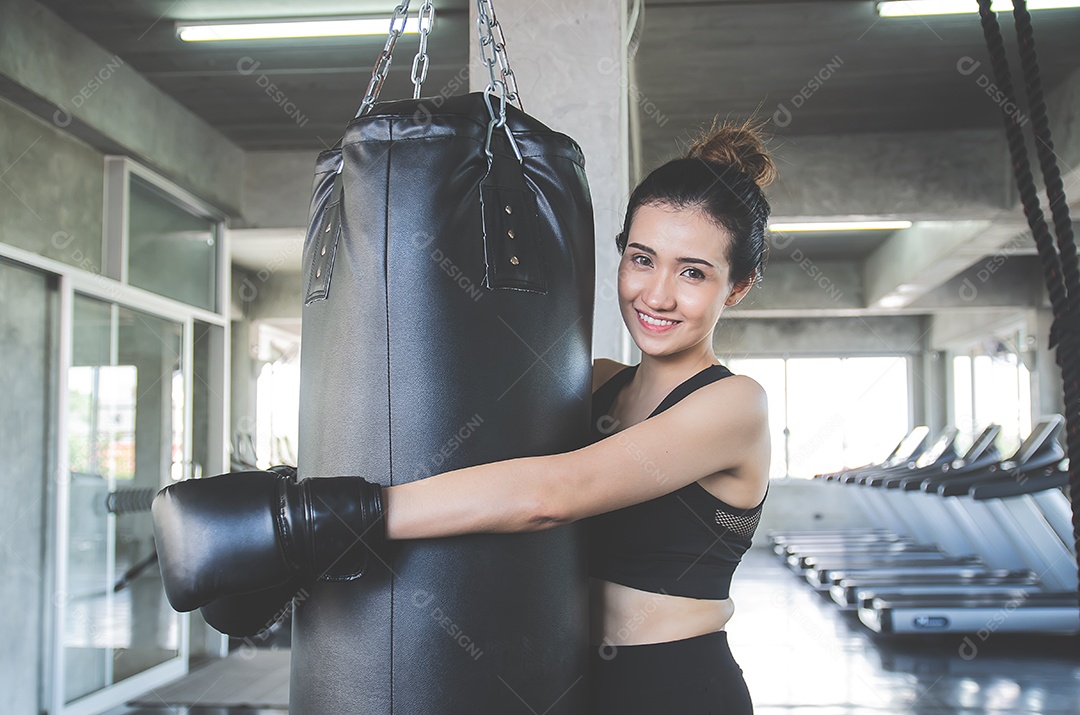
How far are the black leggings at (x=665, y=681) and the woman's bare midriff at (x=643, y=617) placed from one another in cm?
1

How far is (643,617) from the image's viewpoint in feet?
4.66

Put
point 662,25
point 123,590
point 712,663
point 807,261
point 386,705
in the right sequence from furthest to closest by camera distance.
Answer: point 807,261 → point 123,590 → point 662,25 → point 712,663 → point 386,705

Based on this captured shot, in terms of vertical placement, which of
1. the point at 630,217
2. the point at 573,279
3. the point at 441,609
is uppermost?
the point at 630,217

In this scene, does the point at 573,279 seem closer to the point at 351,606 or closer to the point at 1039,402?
the point at 351,606

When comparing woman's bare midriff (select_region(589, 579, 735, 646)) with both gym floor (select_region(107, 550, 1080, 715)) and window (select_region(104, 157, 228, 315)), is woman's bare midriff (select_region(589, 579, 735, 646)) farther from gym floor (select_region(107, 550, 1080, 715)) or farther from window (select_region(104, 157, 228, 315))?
window (select_region(104, 157, 228, 315))

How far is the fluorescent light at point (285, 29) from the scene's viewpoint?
15.5ft

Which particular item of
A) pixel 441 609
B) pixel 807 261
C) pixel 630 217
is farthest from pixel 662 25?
pixel 807 261

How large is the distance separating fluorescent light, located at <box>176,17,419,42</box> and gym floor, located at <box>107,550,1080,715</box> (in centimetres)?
343

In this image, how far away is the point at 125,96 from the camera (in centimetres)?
513

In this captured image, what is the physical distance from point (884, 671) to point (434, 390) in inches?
206

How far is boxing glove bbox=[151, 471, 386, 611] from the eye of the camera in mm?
970

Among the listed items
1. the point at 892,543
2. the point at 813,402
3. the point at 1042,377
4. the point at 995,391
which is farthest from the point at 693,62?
the point at 813,402

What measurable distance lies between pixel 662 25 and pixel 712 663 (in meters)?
4.11

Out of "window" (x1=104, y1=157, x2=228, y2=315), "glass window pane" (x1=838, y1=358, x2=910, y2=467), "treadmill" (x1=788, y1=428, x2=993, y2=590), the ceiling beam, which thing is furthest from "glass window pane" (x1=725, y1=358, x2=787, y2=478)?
the ceiling beam
